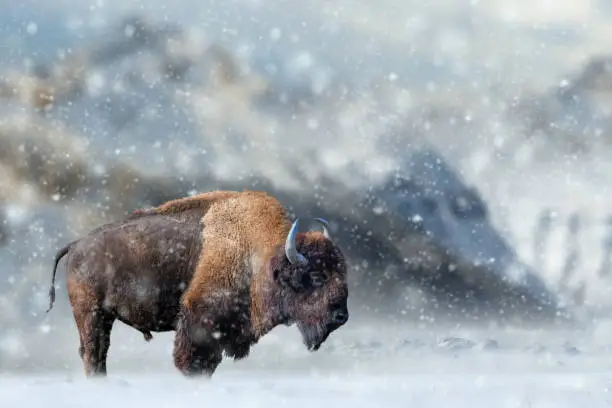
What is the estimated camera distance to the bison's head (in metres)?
6.92

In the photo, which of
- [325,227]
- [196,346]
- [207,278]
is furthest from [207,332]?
[325,227]

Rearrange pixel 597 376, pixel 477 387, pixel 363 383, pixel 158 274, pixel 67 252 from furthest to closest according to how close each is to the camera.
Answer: pixel 67 252, pixel 158 274, pixel 597 376, pixel 363 383, pixel 477 387

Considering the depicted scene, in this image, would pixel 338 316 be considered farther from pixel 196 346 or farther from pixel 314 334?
pixel 196 346

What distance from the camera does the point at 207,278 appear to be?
282 inches

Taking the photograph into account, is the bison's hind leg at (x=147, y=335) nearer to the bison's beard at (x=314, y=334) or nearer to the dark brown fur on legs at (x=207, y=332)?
the dark brown fur on legs at (x=207, y=332)

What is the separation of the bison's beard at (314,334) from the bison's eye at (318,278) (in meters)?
0.33

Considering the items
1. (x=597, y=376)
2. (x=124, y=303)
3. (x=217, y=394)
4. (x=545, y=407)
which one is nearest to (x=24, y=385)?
(x=217, y=394)

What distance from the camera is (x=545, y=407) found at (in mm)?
4746

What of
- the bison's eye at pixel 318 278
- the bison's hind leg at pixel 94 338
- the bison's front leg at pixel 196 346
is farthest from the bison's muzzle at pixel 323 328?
the bison's hind leg at pixel 94 338

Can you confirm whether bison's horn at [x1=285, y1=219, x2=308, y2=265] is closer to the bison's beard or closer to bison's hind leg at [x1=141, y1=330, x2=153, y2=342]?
the bison's beard

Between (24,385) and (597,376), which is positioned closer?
(24,385)

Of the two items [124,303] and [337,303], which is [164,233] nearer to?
[124,303]

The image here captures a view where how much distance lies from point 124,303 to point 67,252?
0.93 meters

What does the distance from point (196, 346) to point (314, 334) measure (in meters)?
0.95
